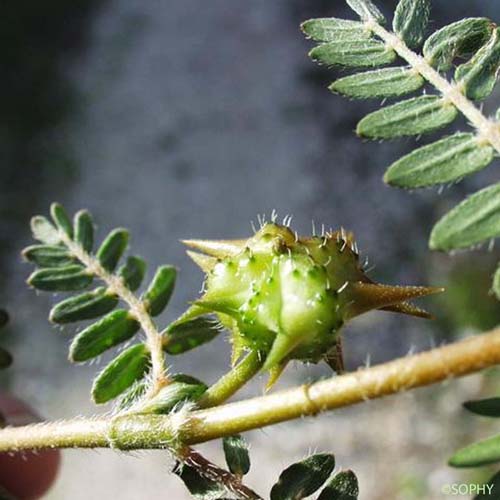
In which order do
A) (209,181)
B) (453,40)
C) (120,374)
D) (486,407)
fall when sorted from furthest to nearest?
(209,181) < (120,374) < (453,40) < (486,407)

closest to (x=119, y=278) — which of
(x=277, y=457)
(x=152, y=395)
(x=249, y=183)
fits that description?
(x=152, y=395)

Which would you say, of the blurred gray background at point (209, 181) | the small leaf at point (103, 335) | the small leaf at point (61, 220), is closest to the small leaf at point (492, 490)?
the small leaf at point (103, 335)

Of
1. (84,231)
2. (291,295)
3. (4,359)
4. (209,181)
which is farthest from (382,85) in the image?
(209,181)

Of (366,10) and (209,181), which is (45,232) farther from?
(209,181)

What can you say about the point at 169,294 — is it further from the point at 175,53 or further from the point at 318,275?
the point at 175,53

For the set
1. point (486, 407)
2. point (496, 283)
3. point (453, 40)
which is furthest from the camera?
point (453, 40)

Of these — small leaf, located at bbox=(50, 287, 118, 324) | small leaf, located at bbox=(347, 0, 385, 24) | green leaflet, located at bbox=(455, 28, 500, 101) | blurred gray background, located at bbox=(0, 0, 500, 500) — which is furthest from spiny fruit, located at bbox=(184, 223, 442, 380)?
blurred gray background, located at bbox=(0, 0, 500, 500)

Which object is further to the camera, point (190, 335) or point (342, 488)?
point (190, 335)
